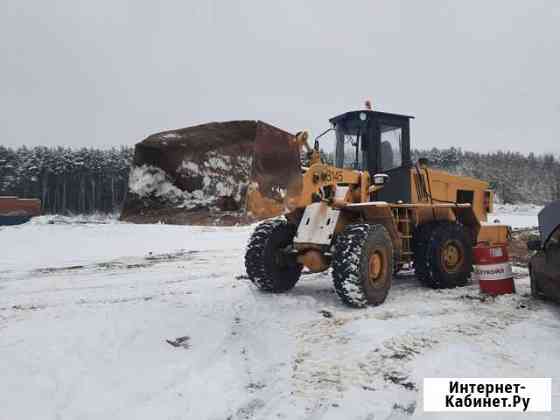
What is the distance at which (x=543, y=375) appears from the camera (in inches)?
124

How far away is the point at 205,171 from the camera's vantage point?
9297 mm

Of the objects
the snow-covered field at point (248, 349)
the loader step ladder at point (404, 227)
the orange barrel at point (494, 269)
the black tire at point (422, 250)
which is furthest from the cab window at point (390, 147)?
the snow-covered field at point (248, 349)

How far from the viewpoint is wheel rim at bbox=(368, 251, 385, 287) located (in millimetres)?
5270

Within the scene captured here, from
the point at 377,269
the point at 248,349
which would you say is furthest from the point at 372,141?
the point at 248,349

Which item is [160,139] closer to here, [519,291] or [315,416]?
[519,291]

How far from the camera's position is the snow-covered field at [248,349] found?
9.57 feet

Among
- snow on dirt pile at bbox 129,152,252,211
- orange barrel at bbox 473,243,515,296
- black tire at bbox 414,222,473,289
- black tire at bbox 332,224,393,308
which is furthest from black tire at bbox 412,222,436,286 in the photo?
snow on dirt pile at bbox 129,152,252,211

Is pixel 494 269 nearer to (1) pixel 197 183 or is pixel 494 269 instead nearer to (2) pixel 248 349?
(2) pixel 248 349

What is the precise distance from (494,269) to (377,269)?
5.06ft

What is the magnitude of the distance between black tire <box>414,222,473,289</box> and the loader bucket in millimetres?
2589

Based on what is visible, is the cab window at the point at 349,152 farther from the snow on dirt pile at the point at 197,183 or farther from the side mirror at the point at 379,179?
the snow on dirt pile at the point at 197,183

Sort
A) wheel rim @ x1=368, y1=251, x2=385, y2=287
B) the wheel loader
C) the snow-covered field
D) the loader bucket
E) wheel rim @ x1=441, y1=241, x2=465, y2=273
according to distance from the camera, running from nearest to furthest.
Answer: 1. the snow-covered field
2. the wheel loader
3. wheel rim @ x1=368, y1=251, x2=385, y2=287
4. wheel rim @ x1=441, y1=241, x2=465, y2=273
5. the loader bucket

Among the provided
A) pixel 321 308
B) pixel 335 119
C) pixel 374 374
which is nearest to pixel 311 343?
pixel 374 374

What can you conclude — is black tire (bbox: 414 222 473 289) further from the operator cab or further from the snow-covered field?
the operator cab
